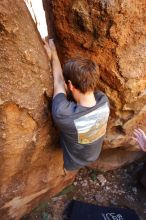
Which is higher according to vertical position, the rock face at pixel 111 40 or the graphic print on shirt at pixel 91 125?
the rock face at pixel 111 40

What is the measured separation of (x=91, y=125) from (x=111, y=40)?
56 cm

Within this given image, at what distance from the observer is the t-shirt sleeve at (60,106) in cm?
205

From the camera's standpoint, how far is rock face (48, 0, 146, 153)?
6.98 ft

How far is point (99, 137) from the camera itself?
226cm

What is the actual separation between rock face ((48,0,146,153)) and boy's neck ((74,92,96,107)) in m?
0.32

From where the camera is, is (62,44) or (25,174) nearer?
(62,44)

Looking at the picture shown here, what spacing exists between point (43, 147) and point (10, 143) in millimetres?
340

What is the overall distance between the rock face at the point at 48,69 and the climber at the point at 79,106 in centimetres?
11

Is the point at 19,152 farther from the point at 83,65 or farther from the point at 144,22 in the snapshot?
the point at 144,22

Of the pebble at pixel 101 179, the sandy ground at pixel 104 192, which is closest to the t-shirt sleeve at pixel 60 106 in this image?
the sandy ground at pixel 104 192

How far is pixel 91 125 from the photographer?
7.00 ft

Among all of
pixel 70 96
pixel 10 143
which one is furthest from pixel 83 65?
pixel 10 143

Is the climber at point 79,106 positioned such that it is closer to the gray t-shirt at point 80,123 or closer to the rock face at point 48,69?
the gray t-shirt at point 80,123

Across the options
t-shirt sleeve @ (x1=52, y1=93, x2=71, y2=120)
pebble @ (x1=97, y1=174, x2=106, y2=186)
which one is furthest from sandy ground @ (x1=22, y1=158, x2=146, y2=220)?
t-shirt sleeve @ (x1=52, y1=93, x2=71, y2=120)
